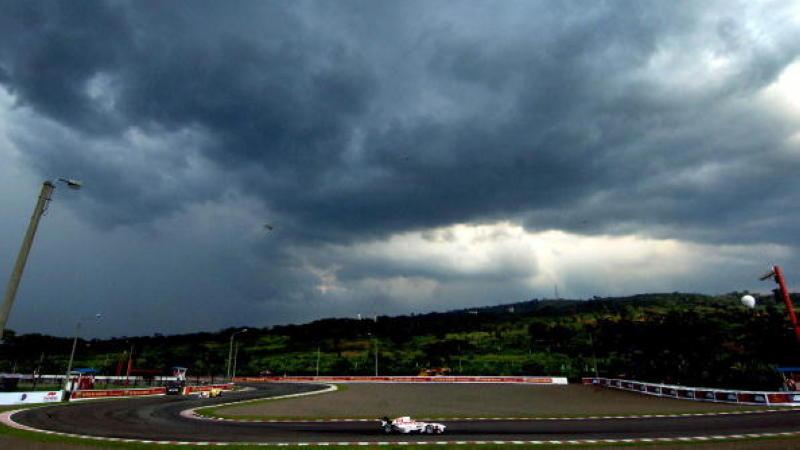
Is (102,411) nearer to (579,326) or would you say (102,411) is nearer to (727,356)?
(727,356)

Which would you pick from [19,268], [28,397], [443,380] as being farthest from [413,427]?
[443,380]

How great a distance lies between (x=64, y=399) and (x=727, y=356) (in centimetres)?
10599

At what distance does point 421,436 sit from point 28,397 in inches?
2074

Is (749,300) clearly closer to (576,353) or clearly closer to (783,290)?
(783,290)

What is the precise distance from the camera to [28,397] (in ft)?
187

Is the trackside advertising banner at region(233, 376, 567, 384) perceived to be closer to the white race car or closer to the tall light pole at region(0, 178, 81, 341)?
the white race car

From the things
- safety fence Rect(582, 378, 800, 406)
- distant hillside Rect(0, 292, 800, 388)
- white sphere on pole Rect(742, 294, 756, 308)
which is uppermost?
distant hillside Rect(0, 292, 800, 388)

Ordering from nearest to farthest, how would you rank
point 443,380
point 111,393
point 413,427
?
point 413,427
point 111,393
point 443,380

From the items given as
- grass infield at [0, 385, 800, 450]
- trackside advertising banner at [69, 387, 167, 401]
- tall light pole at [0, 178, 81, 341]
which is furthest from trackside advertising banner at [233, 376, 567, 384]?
tall light pole at [0, 178, 81, 341]

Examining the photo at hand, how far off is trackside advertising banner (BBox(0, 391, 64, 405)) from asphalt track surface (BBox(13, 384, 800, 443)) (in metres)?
17.3

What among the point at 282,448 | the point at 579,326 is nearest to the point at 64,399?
the point at 282,448

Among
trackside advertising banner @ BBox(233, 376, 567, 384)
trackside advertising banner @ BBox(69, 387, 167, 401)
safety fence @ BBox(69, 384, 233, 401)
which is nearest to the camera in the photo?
trackside advertising banner @ BBox(69, 387, 167, 401)

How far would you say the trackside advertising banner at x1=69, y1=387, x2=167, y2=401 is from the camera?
213ft

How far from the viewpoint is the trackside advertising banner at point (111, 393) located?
64900 mm
